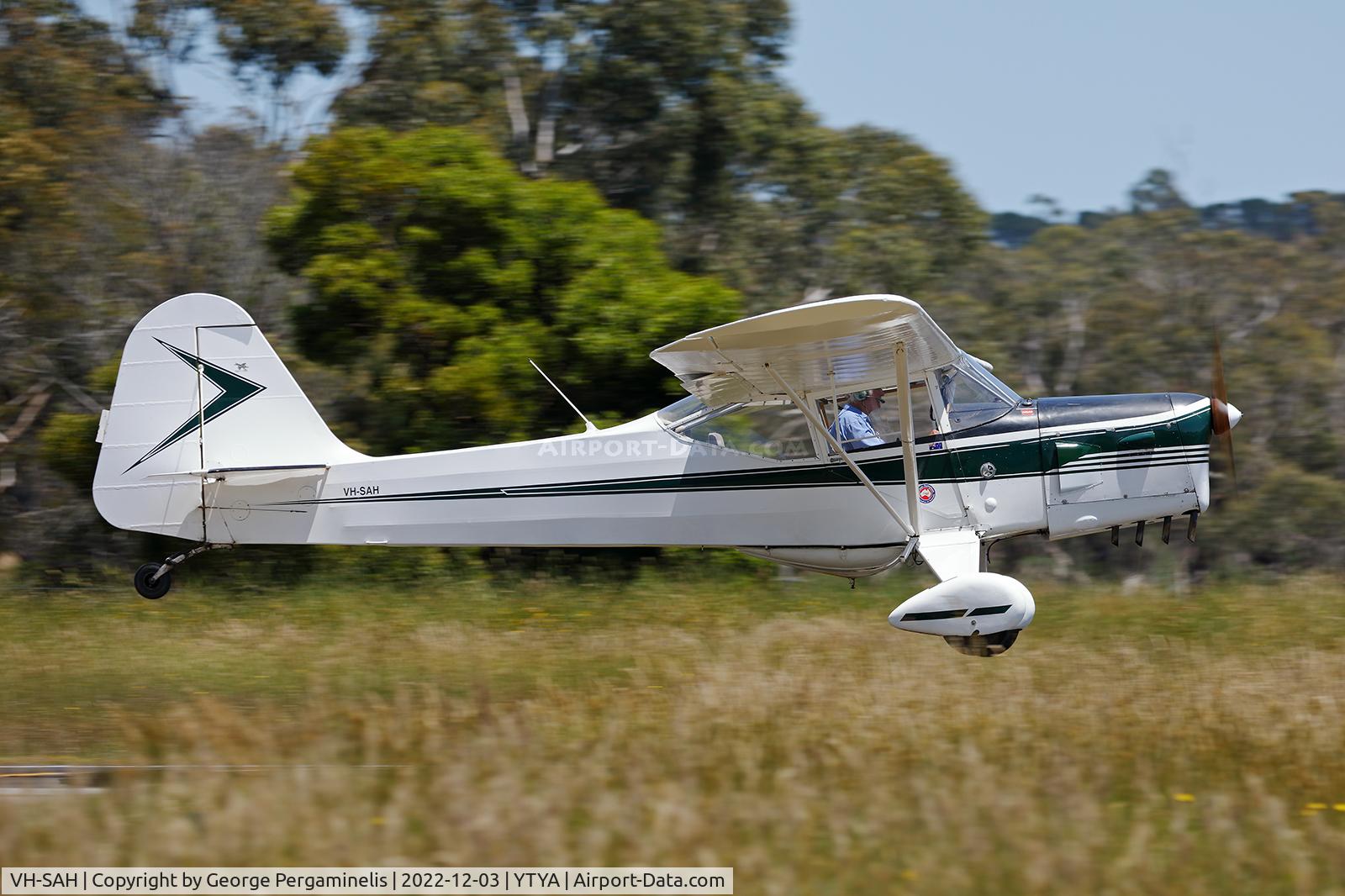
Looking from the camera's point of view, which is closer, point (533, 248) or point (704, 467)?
point (704, 467)

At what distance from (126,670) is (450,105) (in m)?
16.5

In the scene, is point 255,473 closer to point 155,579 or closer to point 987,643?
point 155,579

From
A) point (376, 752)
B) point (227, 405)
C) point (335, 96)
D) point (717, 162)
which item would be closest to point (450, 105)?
point (335, 96)

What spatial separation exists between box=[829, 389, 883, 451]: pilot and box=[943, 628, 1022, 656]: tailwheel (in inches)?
58.2

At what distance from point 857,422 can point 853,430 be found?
6 cm

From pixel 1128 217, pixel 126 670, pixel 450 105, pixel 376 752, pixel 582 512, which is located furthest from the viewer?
pixel 1128 217

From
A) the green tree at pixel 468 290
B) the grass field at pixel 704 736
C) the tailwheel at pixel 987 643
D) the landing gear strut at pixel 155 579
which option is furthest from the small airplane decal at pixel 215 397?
the tailwheel at pixel 987 643

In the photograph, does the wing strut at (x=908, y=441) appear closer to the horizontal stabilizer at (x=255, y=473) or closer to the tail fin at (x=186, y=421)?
the tail fin at (x=186, y=421)

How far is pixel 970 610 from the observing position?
7.67m

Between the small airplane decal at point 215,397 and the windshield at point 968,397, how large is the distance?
4.84 meters

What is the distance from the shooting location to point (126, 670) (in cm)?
811

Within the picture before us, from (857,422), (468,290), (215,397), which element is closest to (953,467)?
(857,422)

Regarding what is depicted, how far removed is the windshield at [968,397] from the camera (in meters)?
8.65

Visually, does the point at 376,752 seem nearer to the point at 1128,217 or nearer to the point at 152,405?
the point at 152,405
